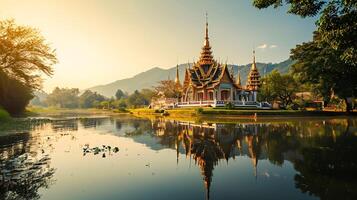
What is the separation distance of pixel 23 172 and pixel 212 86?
45.8m

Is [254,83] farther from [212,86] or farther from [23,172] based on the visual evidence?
[23,172]

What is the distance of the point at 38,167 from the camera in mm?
9086

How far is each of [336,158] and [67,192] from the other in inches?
415

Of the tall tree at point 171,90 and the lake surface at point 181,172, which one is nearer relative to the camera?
the lake surface at point 181,172

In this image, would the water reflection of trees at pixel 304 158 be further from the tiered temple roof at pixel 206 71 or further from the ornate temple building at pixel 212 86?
the tiered temple roof at pixel 206 71

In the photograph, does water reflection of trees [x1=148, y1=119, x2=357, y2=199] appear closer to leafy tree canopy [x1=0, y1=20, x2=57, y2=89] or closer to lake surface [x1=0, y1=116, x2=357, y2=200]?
lake surface [x1=0, y1=116, x2=357, y2=200]

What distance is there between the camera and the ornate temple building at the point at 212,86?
2010 inches

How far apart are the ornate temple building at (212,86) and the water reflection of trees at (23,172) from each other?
123ft

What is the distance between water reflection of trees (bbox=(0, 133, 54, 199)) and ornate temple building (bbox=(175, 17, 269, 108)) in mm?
37495

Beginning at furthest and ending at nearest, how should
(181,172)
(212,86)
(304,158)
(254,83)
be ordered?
1. (254,83)
2. (212,86)
3. (304,158)
4. (181,172)

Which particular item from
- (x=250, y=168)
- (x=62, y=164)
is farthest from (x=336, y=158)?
(x=62, y=164)

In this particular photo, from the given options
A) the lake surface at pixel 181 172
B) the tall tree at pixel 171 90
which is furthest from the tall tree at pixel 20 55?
the tall tree at pixel 171 90

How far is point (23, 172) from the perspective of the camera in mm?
8273

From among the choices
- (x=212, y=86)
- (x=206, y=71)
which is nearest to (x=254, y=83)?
(x=206, y=71)
